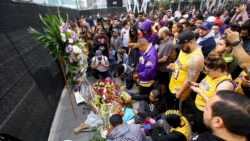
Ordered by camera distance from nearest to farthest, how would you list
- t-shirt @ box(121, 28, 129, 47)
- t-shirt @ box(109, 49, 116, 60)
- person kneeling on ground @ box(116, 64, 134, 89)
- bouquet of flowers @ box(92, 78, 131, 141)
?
bouquet of flowers @ box(92, 78, 131, 141) → person kneeling on ground @ box(116, 64, 134, 89) → t-shirt @ box(109, 49, 116, 60) → t-shirt @ box(121, 28, 129, 47)

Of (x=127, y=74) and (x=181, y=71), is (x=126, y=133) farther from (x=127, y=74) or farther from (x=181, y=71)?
(x=127, y=74)

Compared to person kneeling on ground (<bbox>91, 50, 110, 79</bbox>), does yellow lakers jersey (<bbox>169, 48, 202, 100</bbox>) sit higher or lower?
higher

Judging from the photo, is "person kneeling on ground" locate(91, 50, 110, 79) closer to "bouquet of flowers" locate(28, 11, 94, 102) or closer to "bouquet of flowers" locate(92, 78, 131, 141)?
"bouquet of flowers" locate(92, 78, 131, 141)

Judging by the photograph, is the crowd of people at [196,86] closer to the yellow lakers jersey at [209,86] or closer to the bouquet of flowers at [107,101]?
the yellow lakers jersey at [209,86]

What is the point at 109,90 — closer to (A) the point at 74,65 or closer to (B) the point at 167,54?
(A) the point at 74,65

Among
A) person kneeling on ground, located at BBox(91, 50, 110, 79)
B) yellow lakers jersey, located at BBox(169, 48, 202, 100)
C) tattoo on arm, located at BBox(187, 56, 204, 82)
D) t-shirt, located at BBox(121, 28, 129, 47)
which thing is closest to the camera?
tattoo on arm, located at BBox(187, 56, 204, 82)

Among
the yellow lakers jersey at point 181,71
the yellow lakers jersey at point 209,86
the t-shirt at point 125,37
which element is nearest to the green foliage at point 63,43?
the yellow lakers jersey at point 181,71

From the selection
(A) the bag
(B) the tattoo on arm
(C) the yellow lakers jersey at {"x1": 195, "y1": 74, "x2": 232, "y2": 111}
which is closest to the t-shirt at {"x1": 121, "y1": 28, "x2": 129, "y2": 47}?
(A) the bag

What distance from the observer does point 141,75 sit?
166 inches

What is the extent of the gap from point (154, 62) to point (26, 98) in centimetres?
243

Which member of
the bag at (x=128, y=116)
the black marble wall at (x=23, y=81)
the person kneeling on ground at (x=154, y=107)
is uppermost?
the black marble wall at (x=23, y=81)

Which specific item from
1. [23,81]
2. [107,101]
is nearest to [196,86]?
[107,101]

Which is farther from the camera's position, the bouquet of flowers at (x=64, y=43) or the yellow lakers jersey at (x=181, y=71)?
the bouquet of flowers at (x=64, y=43)

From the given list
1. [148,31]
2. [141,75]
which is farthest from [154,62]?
[148,31]
